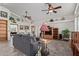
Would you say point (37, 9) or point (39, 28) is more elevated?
point (37, 9)

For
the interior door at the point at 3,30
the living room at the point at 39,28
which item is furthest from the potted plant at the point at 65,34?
the interior door at the point at 3,30

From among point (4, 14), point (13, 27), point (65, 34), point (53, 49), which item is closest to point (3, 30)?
point (13, 27)

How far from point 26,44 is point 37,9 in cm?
71

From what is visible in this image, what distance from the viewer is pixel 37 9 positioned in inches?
109

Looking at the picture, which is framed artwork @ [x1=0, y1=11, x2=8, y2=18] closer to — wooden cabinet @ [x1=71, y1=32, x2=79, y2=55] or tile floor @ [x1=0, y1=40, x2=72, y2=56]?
tile floor @ [x1=0, y1=40, x2=72, y2=56]

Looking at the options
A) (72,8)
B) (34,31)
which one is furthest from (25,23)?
(72,8)

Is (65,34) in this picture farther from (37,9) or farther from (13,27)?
(13,27)

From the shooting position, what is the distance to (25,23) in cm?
277

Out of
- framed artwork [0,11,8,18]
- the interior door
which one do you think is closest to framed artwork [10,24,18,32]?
the interior door

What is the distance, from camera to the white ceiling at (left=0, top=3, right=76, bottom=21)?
2.71 meters

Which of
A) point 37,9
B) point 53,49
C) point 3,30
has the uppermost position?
point 37,9

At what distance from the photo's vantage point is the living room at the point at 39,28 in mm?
2697

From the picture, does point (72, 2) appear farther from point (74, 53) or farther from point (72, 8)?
point (74, 53)

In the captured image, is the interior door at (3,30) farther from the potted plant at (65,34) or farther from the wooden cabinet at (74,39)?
the wooden cabinet at (74,39)
